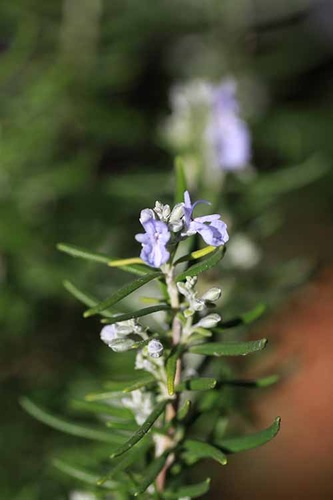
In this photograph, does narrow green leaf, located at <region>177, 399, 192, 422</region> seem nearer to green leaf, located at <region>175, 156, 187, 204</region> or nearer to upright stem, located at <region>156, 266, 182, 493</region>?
upright stem, located at <region>156, 266, 182, 493</region>

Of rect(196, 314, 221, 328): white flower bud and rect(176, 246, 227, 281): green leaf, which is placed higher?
rect(176, 246, 227, 281): green leaf

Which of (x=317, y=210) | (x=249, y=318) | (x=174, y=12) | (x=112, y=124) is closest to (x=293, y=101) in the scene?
(x=317, y=210)

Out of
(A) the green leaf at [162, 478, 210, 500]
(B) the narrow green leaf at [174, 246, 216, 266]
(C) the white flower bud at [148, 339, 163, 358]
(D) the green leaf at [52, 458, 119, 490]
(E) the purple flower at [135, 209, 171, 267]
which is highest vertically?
(E) the purple flower at [135, 209, 171, 267]

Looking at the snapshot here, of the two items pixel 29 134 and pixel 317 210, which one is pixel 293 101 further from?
pixel 29 134

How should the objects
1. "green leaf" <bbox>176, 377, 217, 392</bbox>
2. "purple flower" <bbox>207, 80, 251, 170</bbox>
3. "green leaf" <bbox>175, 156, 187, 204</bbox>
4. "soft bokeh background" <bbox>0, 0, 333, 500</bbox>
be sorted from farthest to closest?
1. "soft bokeh background" <bbox>0, 0, 333, 500</bbox>
2. "purple flower" <bbox>207, 80, 251, 170</bbox>
3. "green leaf" <bbox>175, 156, 187, 204</bbox>
4. "green leaf" <bbox>176, 377, 217, 392</bbox>

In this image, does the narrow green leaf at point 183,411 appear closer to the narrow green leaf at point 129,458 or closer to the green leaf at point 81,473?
the narrow green leaf at point 129,458

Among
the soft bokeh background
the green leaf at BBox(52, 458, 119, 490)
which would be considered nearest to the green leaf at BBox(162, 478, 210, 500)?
the green leaf at BBox(52, 458, 119, 490)
